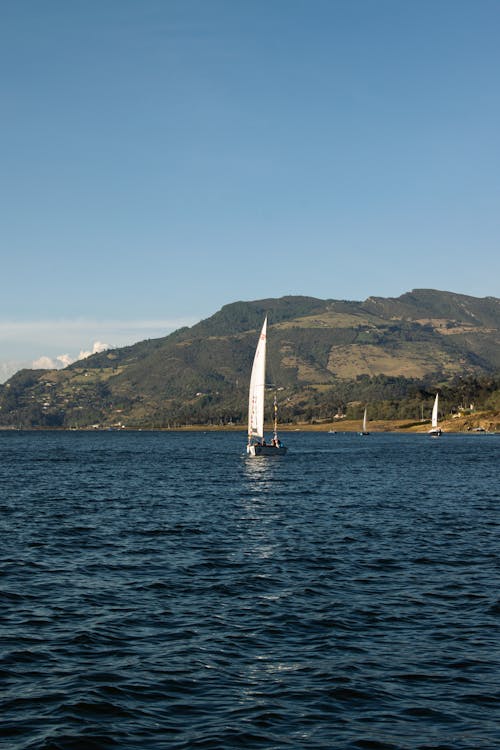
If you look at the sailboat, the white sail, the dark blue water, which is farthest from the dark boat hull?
the dark blue water

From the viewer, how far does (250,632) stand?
2994 centimetres

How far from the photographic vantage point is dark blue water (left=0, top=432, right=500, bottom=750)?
21.4 m

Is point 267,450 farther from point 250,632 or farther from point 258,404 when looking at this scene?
point 250,632

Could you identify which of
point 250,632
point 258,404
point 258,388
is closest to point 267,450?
point 258,404

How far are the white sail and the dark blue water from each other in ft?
284

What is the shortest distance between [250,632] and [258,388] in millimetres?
128143

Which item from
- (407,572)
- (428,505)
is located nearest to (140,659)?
(407,572)

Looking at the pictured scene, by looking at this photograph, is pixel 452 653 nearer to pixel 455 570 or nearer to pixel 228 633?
pixel 228 633

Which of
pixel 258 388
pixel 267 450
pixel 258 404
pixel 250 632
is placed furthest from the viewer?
pixel 267 450

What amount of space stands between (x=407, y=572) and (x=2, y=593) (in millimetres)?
20245

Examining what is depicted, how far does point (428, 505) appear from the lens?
249ft

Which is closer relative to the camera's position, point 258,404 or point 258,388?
point 258,388

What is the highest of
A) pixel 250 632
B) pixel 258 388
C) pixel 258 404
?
pixel 258 388

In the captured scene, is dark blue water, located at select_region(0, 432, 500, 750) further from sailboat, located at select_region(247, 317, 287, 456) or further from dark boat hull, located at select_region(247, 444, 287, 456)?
dark boat hull, located at select_region(247, 444, 287, 456)
